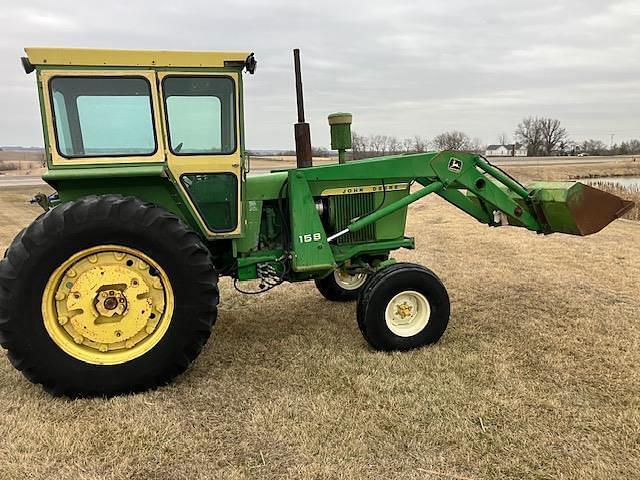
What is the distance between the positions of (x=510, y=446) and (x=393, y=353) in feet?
4.61

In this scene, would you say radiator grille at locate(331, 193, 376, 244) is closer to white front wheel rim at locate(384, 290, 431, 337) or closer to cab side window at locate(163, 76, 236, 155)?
white front wheel rim at locate(384, 290, 431, 337)

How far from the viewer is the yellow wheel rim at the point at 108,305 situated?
11.7 feet

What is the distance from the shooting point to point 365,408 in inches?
136

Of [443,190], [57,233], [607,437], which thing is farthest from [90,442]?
[443,190]

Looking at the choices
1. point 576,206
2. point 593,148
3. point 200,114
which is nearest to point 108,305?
point 200,114

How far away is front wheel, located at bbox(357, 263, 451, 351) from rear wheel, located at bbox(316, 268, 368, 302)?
4.62 feet

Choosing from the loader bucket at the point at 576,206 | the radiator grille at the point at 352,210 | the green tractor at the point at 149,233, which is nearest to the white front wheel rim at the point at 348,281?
the radiator grille at the point at 352,210

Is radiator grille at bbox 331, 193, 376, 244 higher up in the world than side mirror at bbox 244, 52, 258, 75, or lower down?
lower down

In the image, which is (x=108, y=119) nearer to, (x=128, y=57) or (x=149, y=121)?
(x=149, y=121)

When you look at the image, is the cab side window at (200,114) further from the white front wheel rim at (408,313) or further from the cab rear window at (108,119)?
the white front wheel rim at (408,313)

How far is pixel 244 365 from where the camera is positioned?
13.8ft

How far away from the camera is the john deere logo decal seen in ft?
15.7

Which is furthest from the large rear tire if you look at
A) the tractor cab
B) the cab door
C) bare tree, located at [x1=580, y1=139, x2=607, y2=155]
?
bare tree, located at [x1=580, y1=139, x2=607, y2=155]

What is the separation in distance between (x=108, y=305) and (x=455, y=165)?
121 inches
